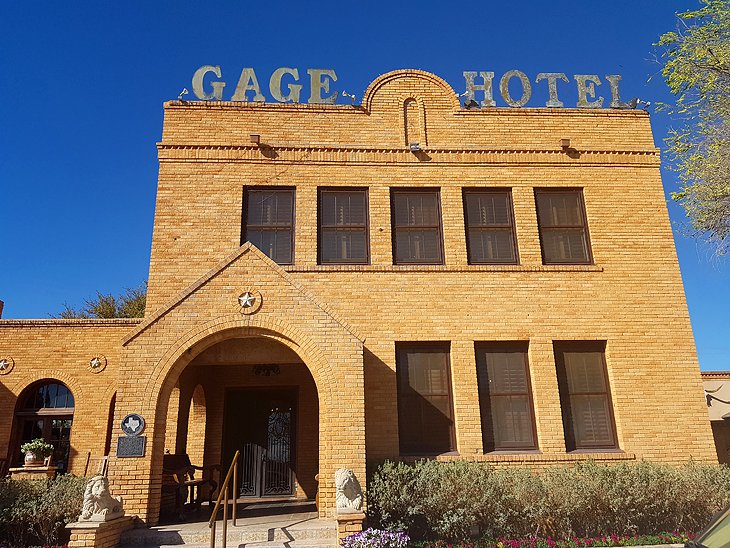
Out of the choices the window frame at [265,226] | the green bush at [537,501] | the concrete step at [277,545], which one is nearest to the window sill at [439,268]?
the window frame at [265,226]

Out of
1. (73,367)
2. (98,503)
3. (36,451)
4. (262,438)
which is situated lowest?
(98,503)

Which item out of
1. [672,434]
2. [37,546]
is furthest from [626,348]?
[37,546]

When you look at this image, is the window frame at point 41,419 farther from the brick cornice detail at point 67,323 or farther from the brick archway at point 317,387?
the brick archway at point 317,387

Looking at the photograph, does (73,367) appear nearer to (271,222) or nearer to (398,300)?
(271,222)

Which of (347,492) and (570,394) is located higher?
(570,394)

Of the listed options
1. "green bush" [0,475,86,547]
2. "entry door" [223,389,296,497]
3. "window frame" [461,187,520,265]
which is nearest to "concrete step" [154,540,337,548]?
"green bush" [0,475,86,547]

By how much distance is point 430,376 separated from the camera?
1123 cm

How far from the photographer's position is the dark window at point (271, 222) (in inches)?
472

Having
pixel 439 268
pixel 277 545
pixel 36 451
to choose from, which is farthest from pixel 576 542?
pixel 36 451

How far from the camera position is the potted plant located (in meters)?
12.4

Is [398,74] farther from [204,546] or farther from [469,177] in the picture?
[204,546]

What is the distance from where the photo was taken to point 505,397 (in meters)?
11.2

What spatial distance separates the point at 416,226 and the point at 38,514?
8.64 meters

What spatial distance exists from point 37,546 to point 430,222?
9.19 m
